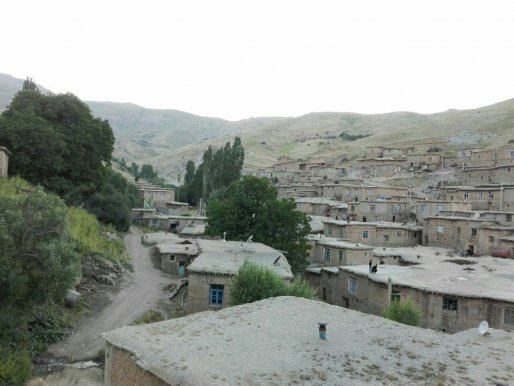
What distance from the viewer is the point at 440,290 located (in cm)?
2477

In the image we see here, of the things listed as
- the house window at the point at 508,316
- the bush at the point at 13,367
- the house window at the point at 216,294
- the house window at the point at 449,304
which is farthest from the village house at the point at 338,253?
the bush at the point at 13,367

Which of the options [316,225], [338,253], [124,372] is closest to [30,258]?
[124,372]

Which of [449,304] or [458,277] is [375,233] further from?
[449,304]

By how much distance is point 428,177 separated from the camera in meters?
75.9

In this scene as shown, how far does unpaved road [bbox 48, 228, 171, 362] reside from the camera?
19.0 metres

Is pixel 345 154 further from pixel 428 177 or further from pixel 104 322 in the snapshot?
pixel 104 322

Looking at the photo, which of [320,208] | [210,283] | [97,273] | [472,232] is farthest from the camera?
[320,208]

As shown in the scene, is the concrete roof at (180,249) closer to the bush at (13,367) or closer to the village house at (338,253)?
the village house at (338,253)

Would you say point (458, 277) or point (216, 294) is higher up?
point (458, 277)

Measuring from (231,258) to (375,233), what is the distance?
85.5 ft

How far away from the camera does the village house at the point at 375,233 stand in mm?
45938

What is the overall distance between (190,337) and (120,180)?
5612cm

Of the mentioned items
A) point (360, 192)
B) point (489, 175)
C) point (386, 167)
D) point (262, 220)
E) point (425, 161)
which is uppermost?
point (425, 161)

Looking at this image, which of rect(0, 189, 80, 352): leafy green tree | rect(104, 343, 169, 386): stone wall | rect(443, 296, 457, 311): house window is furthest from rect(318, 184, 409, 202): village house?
rect(104, 343, 169, 386): stone wall
